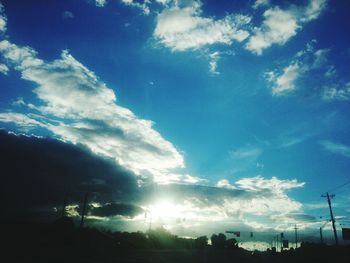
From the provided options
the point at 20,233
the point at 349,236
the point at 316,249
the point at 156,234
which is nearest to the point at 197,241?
the point at 156,234

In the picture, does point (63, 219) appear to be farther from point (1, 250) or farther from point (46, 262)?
point (46, 262)

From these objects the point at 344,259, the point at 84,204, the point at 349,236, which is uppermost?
the point at 84,204

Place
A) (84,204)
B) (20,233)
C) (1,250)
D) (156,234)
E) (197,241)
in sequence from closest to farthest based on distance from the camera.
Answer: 1. (1,250)
2. (20,233)
3. (84,204)
4. (156,234)
5. (197,241)

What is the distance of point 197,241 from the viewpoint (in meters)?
188

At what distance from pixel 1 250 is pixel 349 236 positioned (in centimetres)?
6666

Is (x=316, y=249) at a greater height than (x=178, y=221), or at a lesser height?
lesser

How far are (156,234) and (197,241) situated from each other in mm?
50329

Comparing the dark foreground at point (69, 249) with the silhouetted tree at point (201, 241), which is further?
the silhouetted tree at point (201, 241)

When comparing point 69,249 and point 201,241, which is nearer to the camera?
Answer: point 69,249

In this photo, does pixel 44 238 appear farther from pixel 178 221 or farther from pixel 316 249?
pixel 316 249

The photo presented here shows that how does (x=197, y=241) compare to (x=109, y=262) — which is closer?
(x=109, y=262)

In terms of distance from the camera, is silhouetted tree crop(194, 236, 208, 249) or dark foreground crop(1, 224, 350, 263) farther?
silhouetted tree crop(194, 236, 208, 249)

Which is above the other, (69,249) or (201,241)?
(201,241)

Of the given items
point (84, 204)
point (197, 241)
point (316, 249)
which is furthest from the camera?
point (197, 241)
